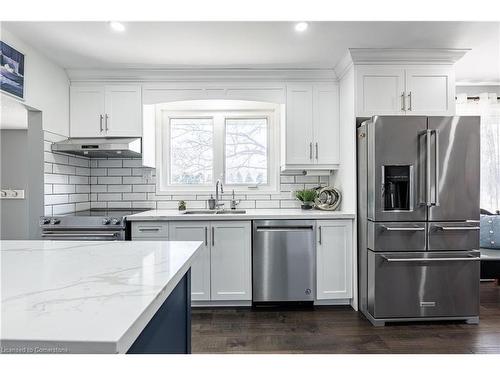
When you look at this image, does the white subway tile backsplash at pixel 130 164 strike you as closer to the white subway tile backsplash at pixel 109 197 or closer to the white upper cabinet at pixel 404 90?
the white subway tile backsplash at pixel 109 197

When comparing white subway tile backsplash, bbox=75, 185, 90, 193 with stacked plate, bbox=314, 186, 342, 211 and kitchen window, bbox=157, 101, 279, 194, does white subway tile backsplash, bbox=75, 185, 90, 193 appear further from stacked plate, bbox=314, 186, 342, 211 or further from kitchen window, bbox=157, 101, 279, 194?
stacked plate, bbox=314, 186, 342, 211

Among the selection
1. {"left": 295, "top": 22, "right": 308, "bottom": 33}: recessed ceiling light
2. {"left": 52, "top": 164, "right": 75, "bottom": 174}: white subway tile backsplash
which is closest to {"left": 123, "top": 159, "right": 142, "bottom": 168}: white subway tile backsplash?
{"left": 52, "top": 164, "right": 75, "bottom": 174}: white subway tile backsplash

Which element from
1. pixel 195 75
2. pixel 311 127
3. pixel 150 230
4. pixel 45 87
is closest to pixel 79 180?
pixel 45 87

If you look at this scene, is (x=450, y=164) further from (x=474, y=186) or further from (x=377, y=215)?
(x=377, y=215)

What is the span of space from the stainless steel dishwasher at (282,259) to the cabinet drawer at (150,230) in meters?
0.82

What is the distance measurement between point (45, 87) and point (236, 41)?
1725 millimetres

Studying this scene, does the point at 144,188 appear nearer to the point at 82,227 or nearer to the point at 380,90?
the point at 82,227

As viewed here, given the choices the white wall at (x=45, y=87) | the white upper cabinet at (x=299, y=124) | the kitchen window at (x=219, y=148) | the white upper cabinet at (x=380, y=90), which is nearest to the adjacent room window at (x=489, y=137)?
the white upper cabinet at (x=380, y=90)

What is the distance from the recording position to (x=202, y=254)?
121 inches

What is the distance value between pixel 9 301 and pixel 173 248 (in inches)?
28.3

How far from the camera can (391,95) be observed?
304 centimetres

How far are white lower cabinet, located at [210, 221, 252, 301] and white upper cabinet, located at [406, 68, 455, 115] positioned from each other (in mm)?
1881

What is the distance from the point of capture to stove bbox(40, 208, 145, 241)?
291 cm
